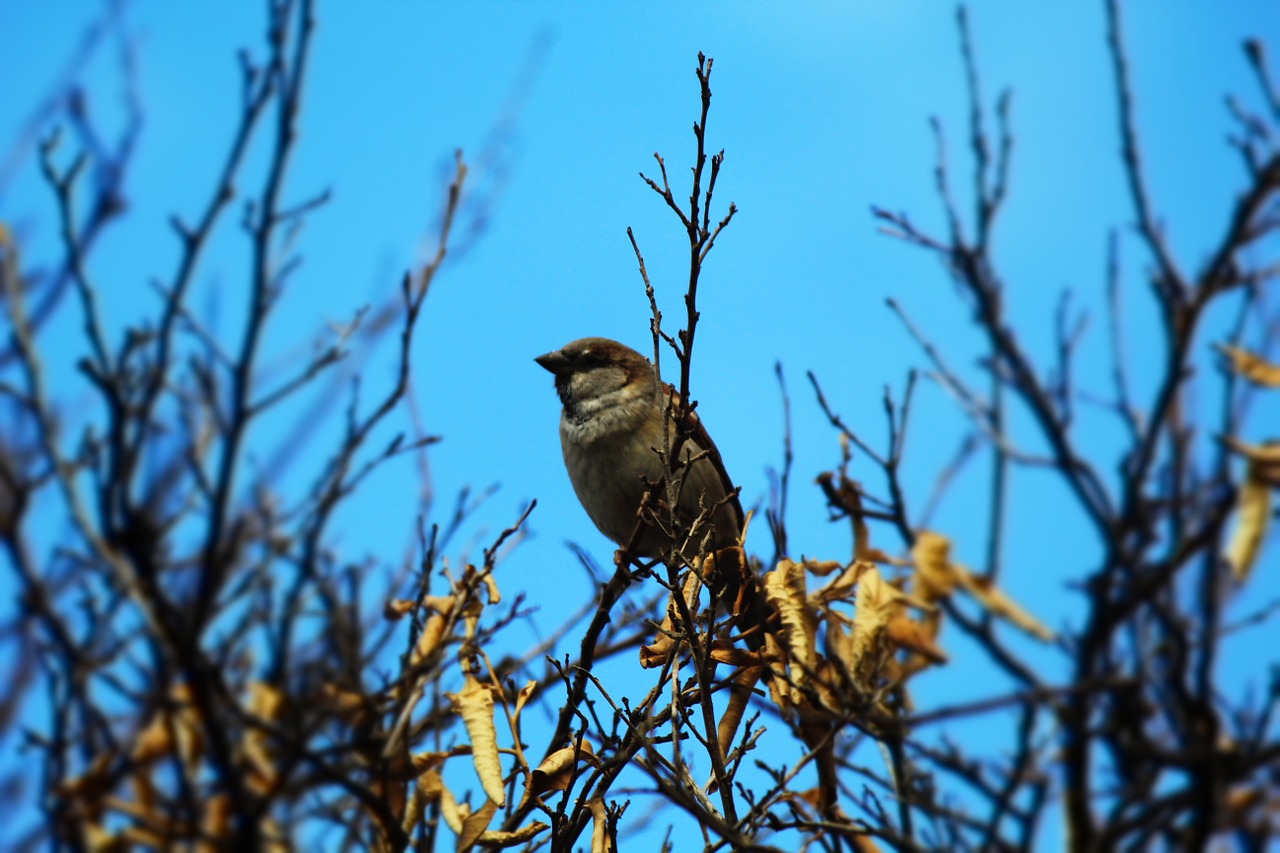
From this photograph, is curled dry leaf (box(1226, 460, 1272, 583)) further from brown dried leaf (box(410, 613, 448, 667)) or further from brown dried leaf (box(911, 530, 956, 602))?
brown dried leaf (box(410, 613, 448, 667))

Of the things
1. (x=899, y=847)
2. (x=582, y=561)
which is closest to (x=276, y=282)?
(x=899, y=847)

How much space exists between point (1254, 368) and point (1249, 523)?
0.22 metres

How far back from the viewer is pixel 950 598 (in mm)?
1896

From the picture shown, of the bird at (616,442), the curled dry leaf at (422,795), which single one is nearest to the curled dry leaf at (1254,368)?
the curled dry leaf at (422,795)

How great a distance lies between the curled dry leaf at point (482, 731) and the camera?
2393mm

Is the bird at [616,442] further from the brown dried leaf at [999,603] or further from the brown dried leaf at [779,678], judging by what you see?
the brown dried leaf at [999,603]

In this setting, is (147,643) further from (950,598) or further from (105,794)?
(950,598)

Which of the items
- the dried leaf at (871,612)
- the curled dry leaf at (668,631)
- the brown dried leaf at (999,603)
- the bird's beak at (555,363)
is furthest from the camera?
the bird's beak at (555,363)

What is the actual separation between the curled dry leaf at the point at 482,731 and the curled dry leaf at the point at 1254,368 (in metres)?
1.54

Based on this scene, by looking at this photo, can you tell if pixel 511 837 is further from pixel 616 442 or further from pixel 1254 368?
pixel 616 442

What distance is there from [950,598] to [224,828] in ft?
3.63

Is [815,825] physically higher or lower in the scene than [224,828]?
higher

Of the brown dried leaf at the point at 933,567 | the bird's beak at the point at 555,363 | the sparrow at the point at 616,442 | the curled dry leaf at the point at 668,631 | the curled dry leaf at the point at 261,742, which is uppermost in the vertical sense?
the bird's beak at the point at 555,363

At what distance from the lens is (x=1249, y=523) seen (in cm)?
156
